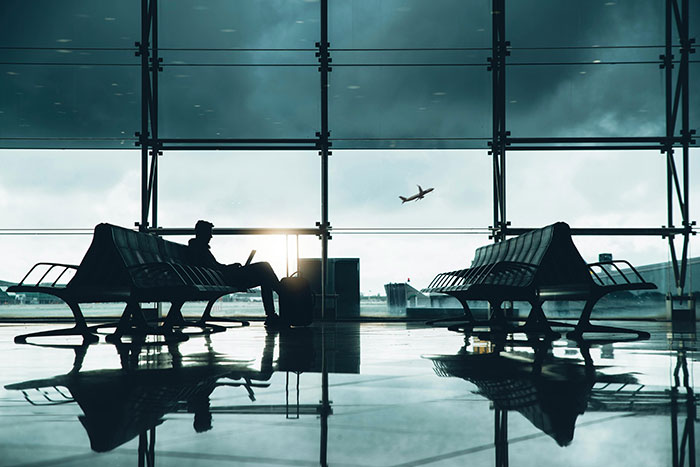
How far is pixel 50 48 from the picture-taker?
21.6ft

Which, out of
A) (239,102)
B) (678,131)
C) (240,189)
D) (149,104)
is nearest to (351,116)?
(239,102)

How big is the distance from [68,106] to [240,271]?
3.65 metres

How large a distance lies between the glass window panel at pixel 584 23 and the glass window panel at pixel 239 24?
85.6 inches

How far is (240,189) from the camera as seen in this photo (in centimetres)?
658

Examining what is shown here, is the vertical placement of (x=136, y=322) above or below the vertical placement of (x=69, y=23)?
below

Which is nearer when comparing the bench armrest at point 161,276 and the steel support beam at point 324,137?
the bench armrest at point 161,276

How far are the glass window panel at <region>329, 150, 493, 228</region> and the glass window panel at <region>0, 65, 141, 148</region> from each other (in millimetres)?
2297

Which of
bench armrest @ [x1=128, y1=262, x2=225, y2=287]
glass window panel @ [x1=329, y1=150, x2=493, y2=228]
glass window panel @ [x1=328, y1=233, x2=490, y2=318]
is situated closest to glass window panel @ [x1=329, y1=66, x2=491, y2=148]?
glass window panel @ [x1=329, y1=150, x2=493, y2=228]

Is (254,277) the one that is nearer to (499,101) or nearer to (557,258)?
(557,258)

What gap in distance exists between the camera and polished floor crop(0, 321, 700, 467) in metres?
0.86

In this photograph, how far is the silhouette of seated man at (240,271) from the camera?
14.8ft

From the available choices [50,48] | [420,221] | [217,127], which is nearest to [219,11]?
[217,127]

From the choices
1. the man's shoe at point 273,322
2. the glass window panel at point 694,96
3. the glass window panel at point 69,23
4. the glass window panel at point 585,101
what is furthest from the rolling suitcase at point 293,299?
the glass window panel at point 694,96

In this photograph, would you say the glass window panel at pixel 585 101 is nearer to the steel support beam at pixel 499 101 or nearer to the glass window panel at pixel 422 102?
the steel support beam at pixel 499 101
